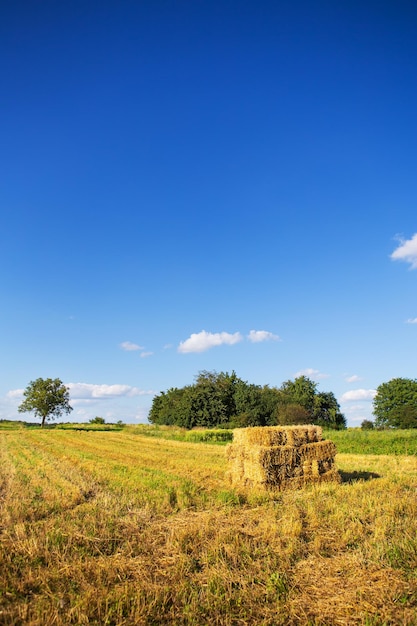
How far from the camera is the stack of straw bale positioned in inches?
434

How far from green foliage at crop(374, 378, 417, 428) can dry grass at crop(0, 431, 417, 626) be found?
69363 millimetres

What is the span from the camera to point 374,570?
5.27 meters

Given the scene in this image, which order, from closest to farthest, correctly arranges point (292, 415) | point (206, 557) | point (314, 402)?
point (206, 557) < point (292, 415) < point (314, 402)

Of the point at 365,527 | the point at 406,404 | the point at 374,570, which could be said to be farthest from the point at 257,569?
the point at 406,404

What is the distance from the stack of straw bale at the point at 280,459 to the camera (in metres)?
11.0

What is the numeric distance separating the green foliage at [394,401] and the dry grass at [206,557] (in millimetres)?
69363

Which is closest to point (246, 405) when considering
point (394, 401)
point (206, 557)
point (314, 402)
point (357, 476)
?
point (314, 402)

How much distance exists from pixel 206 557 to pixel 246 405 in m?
65.1

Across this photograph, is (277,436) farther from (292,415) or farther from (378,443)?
(292,415)

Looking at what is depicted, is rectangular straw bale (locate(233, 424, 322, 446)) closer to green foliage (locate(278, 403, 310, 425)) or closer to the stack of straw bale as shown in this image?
the stack of straw bale

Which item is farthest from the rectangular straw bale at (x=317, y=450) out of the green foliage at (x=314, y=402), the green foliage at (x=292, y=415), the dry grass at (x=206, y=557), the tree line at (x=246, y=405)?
the green foliage at (x=314, y=402)

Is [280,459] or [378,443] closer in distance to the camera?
[280,459]

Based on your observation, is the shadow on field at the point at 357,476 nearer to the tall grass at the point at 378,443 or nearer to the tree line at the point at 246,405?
the tall grass at the point at 378,443

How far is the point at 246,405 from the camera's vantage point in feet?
227
